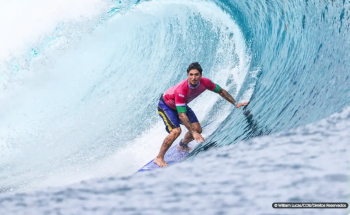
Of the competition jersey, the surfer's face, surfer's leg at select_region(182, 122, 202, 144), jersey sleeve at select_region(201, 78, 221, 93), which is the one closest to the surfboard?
surfer's leg at select_region(182, 122, 202, 144)

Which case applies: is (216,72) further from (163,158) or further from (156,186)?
(156,186)

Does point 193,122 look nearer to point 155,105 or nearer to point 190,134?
point 190,134

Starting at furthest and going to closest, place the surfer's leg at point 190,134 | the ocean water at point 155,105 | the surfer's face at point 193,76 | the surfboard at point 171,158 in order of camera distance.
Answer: the surfer's leg at point 190,134 < the surfboard at point 171,158 < the surfer's face at point 193,76 < the ocean water at point 155,105

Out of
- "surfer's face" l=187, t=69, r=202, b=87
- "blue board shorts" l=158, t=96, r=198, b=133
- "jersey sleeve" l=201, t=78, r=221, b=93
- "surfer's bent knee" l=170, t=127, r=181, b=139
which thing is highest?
"surfer's face" l=187, t=69, r=202, b=87

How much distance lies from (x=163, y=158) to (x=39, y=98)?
4842 mm

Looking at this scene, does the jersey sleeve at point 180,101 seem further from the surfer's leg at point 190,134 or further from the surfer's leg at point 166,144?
the surfer's leg at point 190,134

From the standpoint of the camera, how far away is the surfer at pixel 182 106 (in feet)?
16.1

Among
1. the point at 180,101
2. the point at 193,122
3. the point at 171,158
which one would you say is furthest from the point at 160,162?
the point at 180,101

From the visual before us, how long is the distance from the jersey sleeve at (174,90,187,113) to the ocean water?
0.73 metres

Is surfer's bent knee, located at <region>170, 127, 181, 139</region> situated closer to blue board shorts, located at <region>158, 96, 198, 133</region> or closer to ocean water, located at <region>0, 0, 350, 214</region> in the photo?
blue board shorts, located at <region>158, 96, 198, 133</region>

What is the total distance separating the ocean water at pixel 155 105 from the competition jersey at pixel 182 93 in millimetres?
786

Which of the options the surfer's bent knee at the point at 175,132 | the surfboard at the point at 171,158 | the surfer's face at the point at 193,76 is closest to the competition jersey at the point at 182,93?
the surfer's face at the point at 193,76

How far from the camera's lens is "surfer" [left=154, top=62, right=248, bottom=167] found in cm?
491

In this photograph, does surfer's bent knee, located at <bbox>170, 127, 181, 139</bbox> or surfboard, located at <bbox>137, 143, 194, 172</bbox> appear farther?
surfboard, located at <bbox>137, 143, 194, 172</bbox>
